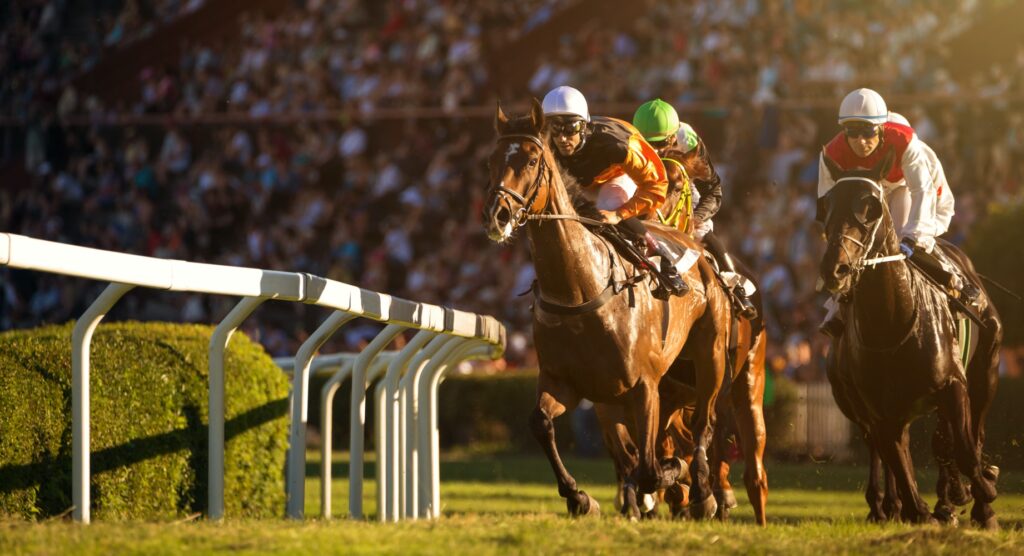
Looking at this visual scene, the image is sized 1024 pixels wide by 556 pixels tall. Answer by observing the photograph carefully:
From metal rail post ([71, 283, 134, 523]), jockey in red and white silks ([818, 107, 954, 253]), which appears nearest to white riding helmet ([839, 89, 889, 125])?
jockey in red and white silks ([818, 107, 954, 253])

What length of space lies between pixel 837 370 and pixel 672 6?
12.3m

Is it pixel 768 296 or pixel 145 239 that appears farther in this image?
pixel 145 239

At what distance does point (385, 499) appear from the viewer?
21.3ft

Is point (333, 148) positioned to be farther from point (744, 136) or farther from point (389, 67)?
point (744, 136)

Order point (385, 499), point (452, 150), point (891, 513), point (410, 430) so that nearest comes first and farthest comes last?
point (385, 499), point (410, 430), point (891, 513), point (452, 150)

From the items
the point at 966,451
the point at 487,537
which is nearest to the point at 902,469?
the point at 966,451

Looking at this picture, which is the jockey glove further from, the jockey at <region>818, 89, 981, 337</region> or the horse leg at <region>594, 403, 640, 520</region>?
the horse leg at <region>594, 403, 640, 520</region>

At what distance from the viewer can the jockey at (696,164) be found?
8.04 meters

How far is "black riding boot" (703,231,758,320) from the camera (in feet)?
25.6

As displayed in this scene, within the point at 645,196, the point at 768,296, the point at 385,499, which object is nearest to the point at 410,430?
the point at 385,499

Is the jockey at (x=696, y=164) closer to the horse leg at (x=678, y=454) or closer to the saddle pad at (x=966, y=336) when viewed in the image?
the horse leg at (x=678, y=454)

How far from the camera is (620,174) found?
6.96m

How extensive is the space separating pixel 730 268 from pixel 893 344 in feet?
3.96

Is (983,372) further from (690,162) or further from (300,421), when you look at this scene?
(300,421)
